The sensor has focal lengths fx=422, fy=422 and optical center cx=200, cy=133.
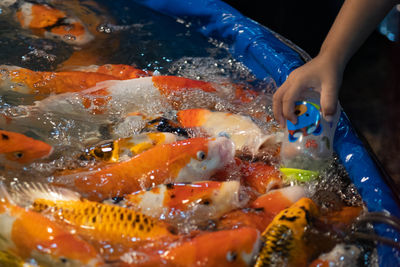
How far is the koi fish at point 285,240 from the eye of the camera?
1.18 meters

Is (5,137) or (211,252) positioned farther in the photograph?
(5,137)

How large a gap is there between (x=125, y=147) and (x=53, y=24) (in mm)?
1301

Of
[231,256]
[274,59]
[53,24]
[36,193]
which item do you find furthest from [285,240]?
[53,24]

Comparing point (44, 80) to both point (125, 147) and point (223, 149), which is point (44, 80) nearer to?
point (125, 147)

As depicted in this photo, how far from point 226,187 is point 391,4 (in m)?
0.83

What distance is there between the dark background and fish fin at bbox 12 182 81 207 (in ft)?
6.96

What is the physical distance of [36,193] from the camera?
136cm

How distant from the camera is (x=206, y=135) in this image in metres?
1.76

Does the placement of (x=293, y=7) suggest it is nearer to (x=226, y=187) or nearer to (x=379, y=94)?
(x=379, y=94)

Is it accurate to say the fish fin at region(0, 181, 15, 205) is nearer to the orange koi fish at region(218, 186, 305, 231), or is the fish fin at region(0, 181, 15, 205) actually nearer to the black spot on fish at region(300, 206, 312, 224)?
the orange koi fish at region(218, 186, 305, 231)

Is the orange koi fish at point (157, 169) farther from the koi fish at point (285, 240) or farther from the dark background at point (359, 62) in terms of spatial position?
the dark background at point (359, 62)

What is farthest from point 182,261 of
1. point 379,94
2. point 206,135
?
point 379,94

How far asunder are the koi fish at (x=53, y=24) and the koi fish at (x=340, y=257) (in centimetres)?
188

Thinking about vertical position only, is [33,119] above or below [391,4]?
below
